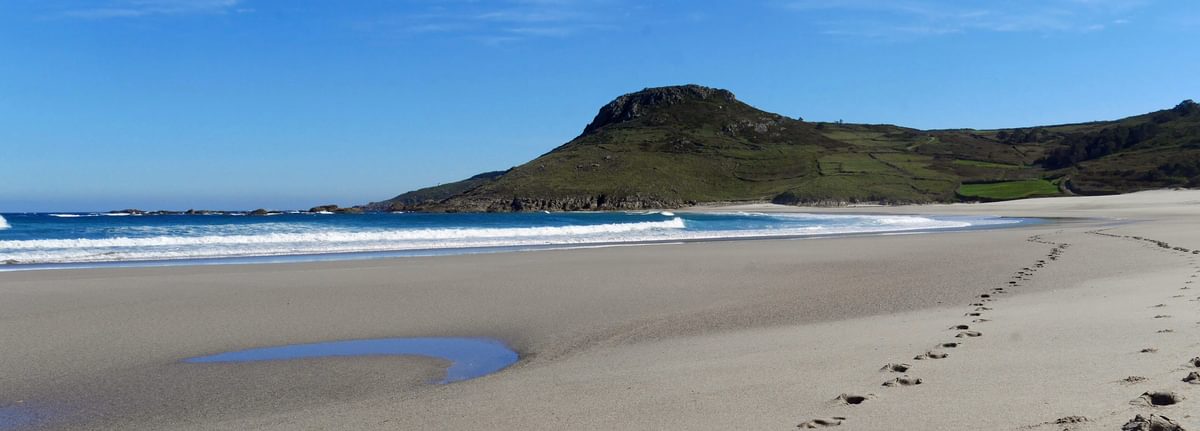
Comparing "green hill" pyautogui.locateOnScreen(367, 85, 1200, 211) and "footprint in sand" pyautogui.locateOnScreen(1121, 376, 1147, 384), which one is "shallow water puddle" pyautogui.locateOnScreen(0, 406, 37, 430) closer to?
"footprint in sand" pyautogui.locateOnScreen(1121, 376, 1147, 384)

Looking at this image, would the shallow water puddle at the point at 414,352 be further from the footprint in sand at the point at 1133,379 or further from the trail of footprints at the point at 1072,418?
the footprint in sand at the point at 1133,379

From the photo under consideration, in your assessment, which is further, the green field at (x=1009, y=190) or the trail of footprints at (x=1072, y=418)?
the green field at (x=1009, y=190)

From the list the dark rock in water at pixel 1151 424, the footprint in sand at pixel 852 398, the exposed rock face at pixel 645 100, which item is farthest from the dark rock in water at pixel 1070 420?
the exposed rock face at pixel 645 100

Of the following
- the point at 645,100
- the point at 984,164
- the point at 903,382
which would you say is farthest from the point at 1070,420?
the point at 645,100

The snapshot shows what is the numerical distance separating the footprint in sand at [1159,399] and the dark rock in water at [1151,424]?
0.37 m

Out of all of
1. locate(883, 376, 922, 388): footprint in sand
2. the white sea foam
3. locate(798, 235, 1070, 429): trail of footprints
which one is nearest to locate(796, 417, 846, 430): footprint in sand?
locate(798, 235, 1070, 429): trail of footprints

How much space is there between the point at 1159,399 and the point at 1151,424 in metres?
0.65

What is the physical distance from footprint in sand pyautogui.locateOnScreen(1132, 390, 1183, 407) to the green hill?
87727 mm

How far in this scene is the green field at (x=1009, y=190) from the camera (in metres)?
82.2

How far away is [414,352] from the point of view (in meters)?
7.64

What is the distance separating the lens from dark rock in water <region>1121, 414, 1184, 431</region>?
341 centimetres

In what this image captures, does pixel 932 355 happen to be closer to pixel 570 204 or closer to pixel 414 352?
pixel 414 352

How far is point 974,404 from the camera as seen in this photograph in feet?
14.0

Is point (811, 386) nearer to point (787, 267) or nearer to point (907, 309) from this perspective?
point (907, 309)
